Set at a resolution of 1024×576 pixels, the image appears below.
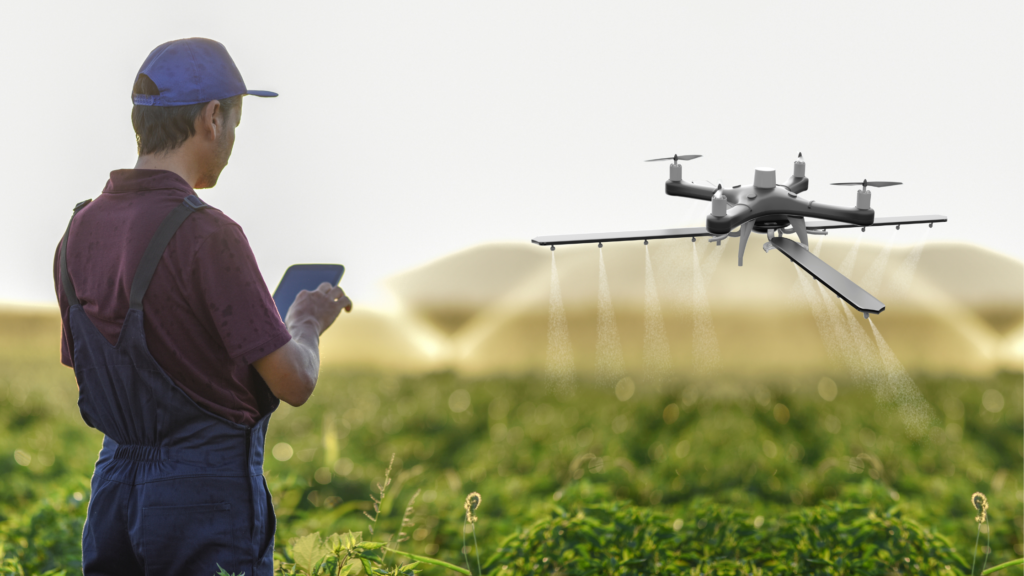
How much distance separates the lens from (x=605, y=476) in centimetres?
575

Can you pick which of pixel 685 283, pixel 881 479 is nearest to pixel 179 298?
pixel 685 283

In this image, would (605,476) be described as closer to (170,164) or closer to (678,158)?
(678,158)

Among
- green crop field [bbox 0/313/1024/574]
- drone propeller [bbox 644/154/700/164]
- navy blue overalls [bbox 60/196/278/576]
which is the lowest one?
green crop field [bbox 0/313/1024/574]

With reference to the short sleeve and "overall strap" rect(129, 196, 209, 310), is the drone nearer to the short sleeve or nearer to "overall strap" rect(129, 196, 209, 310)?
the short sleeve

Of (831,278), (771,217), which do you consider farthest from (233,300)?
(831,278)

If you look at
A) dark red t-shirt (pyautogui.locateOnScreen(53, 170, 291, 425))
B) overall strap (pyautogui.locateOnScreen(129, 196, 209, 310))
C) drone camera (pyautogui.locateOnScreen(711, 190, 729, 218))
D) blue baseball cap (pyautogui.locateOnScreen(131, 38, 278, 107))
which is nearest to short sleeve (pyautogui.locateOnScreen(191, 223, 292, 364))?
dark red t-shirt (pyautogui.locateOnScreen(53, 170, 291, 425))

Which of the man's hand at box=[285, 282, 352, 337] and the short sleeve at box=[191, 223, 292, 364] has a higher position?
the short sleeve at box=[191, 223, 292, 364]

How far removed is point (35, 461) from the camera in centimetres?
671

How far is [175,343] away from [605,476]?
13.8ft

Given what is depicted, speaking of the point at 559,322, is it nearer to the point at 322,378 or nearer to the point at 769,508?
the point at 769,508

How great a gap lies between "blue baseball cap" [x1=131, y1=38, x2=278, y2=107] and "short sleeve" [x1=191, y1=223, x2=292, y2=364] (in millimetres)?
481

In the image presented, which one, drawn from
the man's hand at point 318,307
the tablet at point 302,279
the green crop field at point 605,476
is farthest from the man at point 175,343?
the green crop field at point 605,476

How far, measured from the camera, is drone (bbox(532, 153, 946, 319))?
80.1 inches

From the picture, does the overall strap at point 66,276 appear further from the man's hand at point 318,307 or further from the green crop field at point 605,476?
the green crop field at point 605,476
